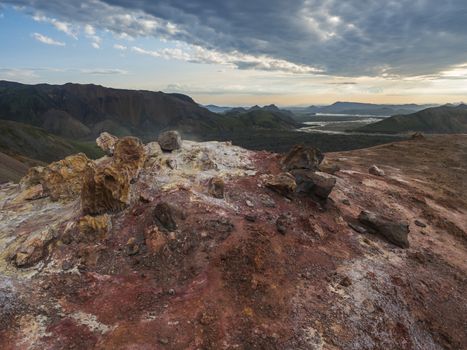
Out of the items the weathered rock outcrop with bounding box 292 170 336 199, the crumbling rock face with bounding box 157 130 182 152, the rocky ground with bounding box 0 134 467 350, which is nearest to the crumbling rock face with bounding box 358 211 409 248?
the rocky ground with bounding box 0 134 467 350

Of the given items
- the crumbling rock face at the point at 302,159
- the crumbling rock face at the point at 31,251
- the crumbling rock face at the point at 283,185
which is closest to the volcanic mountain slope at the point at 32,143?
the crumbling rock face at the point at 302,159

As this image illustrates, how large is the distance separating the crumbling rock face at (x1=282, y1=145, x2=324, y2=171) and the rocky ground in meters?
0.12

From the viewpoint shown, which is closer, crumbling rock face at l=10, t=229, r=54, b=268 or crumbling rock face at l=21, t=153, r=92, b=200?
crumbling rock face at l=10, t=229, r=54, b=268

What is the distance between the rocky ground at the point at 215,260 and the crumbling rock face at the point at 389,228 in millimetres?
76

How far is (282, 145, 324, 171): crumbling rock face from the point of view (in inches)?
1015

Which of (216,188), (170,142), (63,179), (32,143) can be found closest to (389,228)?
(216,188)

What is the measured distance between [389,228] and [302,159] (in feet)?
24.6

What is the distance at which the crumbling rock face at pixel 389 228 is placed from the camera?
70.0 ft

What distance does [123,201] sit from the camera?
19406 millimetres

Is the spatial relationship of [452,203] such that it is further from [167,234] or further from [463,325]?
[167,234]

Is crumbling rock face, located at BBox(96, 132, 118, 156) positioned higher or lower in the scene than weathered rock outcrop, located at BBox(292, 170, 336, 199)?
higher

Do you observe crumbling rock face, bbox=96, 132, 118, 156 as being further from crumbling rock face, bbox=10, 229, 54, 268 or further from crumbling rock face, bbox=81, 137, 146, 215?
crumbling rock face, bbox=10, 229, 54, 268

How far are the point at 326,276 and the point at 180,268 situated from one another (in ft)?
21.6

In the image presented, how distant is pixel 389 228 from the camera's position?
21641 millimetres
